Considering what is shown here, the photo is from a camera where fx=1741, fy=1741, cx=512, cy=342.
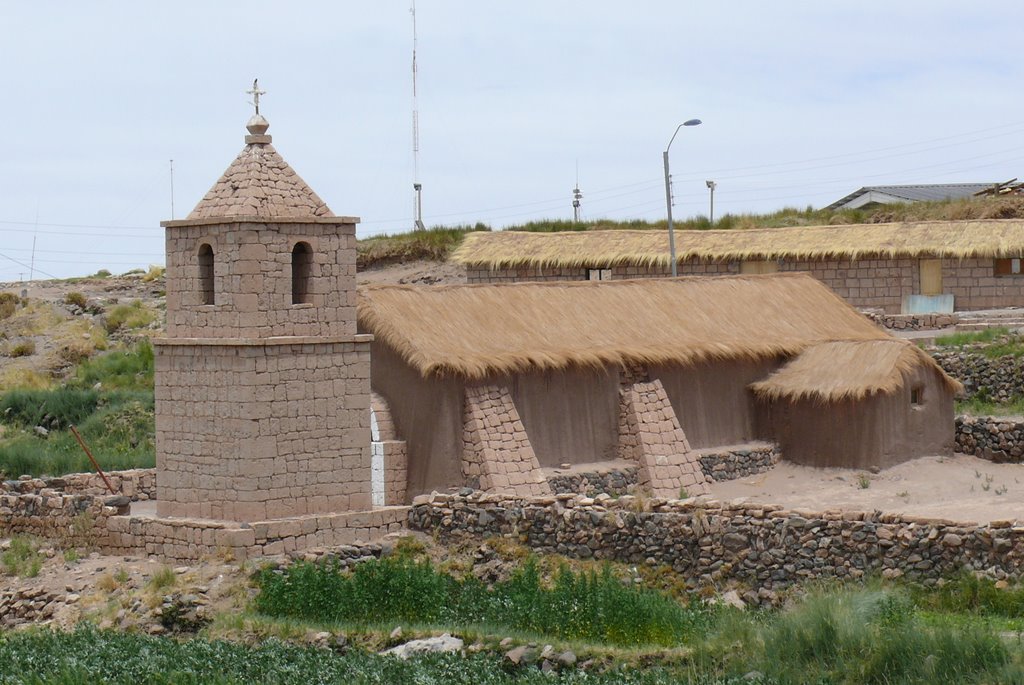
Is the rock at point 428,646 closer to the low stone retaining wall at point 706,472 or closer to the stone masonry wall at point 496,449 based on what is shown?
the stone masonry wall at point 496,449

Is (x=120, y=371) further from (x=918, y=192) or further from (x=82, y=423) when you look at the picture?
(x=918, y=192)

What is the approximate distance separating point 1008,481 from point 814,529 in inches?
321

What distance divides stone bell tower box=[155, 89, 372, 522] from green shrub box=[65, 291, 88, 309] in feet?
87.2

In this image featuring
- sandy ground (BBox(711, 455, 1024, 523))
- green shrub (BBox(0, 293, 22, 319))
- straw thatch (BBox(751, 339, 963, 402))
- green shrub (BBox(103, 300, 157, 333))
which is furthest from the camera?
green shrub (BBox(0, 293, 22, 319))

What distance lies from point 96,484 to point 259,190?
5604 millimetres

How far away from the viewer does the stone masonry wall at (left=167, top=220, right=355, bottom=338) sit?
21.0m

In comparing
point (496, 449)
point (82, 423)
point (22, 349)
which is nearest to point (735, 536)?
point (496, 449)

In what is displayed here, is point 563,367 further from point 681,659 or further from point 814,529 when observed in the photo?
point 681,659

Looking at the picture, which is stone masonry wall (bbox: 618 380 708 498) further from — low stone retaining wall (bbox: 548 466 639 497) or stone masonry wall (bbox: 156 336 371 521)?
stone masonry wall (bbox: 156 336 371 521)

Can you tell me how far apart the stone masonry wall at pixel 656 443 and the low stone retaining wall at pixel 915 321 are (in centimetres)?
1161

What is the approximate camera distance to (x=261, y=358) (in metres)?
21.1

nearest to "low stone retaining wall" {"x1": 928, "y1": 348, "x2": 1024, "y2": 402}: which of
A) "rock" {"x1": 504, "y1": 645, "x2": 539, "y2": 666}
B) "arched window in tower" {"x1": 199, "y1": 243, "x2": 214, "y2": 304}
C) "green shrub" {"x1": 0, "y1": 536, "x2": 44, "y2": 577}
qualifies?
"arched window in tower" {"x1": 199, "y1": 243, "x2": 214, "y2": 304}

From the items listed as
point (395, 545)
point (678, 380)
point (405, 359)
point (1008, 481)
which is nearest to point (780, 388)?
point (678, 380)

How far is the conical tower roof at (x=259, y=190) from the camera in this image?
21.3 metres
